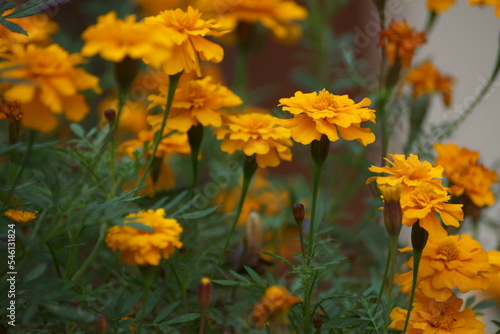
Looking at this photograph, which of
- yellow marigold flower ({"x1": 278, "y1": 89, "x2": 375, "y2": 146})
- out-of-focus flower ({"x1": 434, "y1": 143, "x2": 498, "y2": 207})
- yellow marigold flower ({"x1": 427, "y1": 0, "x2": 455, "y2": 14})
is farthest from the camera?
yellow marigold flower ({"x1": 427, "y1": 0, "x2": 455, "y2": 14})

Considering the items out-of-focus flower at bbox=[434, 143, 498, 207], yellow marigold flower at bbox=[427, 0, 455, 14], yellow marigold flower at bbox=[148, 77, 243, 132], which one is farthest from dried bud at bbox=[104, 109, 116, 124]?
yellow marigold flower at bbox=[427, 0, 455, 14]

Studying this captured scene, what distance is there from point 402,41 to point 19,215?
420 millimetres

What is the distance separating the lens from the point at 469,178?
0.57 meters

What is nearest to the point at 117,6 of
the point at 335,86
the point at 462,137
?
the point at 335,86

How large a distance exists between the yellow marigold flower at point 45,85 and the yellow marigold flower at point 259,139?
0.54 ft

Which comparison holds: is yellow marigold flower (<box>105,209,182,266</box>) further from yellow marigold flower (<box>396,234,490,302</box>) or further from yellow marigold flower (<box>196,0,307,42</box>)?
yellow marigold flower (<box>196,0,307,42</box>)

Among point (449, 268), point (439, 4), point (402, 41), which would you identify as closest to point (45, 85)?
point (449, 268)

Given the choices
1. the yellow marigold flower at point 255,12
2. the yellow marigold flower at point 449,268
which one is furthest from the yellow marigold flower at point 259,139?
the yellow marigold flower at point 255,12

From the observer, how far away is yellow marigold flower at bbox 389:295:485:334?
1.46ft

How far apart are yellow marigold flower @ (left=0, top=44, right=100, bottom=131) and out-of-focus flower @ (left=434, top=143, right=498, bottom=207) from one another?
34cm

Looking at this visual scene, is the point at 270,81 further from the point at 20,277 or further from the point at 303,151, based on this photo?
the point at 20,277

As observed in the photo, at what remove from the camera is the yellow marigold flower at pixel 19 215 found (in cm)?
42

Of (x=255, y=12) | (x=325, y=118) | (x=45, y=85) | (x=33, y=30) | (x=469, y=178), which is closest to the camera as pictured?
(x=45, y=85)

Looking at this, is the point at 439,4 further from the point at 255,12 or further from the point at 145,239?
the point at 145,239
